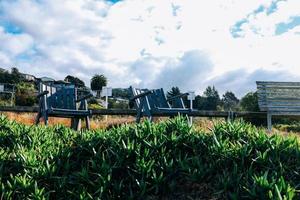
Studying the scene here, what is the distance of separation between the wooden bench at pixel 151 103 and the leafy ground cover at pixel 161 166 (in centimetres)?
345

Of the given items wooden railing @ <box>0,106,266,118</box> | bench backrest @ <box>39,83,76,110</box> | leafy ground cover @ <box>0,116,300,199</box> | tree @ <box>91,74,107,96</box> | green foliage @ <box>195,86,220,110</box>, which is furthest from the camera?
tree @ <box>91,74,107,96</box>

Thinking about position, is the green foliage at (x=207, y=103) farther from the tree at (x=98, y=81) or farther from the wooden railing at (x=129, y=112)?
the wooden railing at (x=129, y=112)

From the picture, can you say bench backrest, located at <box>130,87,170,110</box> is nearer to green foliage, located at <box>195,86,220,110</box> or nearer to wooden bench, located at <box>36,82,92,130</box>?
wooden bench, located at <box>36,82,92,130</box>

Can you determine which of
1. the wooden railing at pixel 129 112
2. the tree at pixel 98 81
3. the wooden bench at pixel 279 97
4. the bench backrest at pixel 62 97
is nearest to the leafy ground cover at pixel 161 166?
the bench backrest at pixel 62 97

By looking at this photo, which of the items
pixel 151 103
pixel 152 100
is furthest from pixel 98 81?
pixel 151 103

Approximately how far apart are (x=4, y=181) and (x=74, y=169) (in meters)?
0.57

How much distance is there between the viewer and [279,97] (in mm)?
11062

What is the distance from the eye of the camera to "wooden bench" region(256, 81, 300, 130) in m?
10.8

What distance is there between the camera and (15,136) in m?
5.17

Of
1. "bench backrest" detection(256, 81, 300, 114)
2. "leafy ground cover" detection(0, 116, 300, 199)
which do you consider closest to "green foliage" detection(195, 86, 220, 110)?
"bench backrest" detection(256, 81, 300, 114)

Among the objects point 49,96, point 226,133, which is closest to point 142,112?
point 49,96

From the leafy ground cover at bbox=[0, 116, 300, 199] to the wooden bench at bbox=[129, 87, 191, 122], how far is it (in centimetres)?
345

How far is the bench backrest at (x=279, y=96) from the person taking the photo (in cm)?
1090

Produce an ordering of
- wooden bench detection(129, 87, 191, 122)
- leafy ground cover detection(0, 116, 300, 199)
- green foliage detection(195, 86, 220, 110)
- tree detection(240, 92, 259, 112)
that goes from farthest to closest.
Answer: green foliage detection(195, 86, 220, 110) → tree detection(240, 92, 259, 112) → wooden bench detection(129, 87, 191, 122) → leafy ground cover detection(0, 116, 300, 199)
